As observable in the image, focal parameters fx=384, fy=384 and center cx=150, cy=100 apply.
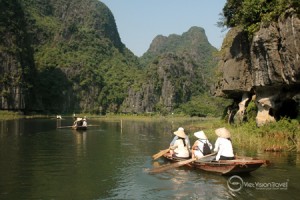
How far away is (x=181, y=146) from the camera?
16.6 meters

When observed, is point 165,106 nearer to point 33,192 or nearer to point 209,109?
point 209,109

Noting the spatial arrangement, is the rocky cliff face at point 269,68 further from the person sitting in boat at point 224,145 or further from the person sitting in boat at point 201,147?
the person sitting in boat at point 224,145

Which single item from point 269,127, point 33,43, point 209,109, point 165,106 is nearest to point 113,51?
point 33,43

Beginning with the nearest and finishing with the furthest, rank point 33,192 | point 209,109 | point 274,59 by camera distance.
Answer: point 33,192, point 274,59, point 209,109

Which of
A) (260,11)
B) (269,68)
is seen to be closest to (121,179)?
(269,68)

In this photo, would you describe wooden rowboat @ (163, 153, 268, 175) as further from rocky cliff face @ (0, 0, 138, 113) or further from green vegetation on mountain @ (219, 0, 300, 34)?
rocky cliff face @ (0, 0, 138, 113)

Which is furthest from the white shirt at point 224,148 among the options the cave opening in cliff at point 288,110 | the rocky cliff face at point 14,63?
the rocky cliff face at point 14,63

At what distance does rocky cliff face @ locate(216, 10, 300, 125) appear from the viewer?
68.0 ft

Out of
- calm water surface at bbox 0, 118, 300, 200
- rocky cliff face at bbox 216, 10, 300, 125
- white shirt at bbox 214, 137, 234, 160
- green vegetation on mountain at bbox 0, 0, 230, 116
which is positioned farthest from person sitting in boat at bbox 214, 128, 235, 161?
green vegetation on mountain at bbox 0, 0, 230, 116

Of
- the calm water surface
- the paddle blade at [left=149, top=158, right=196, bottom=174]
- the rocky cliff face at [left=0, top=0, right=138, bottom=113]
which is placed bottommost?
the calm water surface

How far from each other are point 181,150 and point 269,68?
9.62 metres

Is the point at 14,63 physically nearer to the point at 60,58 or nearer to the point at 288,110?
the point at 60,58

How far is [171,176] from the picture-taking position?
14453 millimetres

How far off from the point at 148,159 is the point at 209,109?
254 ft
